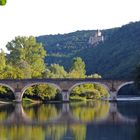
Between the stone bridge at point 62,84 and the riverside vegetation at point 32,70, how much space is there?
1316mm

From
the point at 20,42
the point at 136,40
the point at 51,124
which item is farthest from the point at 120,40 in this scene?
the point at 51,124

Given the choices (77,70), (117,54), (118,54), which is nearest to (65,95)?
(77,70)

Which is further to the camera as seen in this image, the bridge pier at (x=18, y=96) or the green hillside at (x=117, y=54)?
the green hillside at (x=117, y=54)

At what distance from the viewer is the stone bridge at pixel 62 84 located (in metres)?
94.8

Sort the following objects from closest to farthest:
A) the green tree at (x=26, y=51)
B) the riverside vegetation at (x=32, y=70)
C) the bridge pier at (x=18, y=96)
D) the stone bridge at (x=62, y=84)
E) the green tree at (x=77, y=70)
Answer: the bridge pier at (x=18, y=96)
the stone bridge at (x=62, y=84)
the riverside vegetation at (x=32, y=70)
the green tree at (x=26, y=51)
the green tree at (x=77, y=70)

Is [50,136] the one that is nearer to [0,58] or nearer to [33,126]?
[33,126]

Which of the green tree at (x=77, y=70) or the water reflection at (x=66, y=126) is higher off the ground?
the green tree at (x=77, y=70)

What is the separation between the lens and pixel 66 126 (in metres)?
51.3

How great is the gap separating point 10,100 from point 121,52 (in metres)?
84.9

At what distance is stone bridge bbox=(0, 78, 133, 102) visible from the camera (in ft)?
311

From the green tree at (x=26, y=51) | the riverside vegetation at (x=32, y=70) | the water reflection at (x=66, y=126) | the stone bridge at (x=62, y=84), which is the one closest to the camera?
the water reflection at (x=66, y=126)

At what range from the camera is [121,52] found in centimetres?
17575

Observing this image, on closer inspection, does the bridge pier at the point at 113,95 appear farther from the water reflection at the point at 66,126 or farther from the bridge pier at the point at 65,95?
the water reflection at the point at 66,126

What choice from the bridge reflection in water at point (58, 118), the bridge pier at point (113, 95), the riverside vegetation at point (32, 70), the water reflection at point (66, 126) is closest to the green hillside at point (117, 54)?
the riverside vegetation at point (32, 70)
